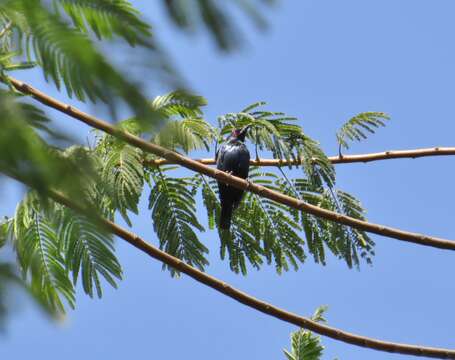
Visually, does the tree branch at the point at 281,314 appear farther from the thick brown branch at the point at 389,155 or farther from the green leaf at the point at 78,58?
the green leaf at the point at 78,58

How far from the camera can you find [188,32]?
719 millimetres

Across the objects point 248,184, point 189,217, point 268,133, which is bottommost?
point 248,184

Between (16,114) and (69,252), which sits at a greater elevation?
(69,252)

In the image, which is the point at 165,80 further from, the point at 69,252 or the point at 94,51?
the point at 69,252

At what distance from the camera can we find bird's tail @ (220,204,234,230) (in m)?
5.49

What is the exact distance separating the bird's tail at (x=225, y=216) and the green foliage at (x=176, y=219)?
30cm

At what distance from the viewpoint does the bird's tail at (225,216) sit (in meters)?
5.49

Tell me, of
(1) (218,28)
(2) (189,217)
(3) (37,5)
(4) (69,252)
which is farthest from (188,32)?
(2) (189,217)

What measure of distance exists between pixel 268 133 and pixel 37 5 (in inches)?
157

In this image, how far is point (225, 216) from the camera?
217 inches

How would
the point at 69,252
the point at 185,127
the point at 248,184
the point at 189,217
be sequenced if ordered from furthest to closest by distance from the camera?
1. the point at 189,217
2. the point at 185,127
3. the point at 248,184
4. the point at 69,252

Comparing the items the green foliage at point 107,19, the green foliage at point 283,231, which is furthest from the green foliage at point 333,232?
the green foliage at point 107,19

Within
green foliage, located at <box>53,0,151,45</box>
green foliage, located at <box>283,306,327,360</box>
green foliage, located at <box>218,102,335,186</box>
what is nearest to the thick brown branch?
green foliage, located at <box>218,102,335,186</box>

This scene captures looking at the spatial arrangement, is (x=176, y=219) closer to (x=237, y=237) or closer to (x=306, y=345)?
(x=237, y=237)
